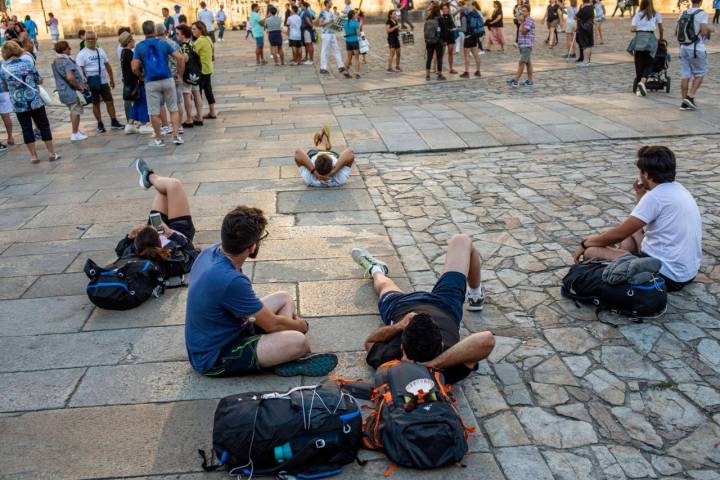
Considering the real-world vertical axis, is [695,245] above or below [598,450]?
above

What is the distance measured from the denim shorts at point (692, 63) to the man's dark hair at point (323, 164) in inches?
273

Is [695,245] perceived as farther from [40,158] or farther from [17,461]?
[40,158]

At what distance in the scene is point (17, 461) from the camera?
352 cm

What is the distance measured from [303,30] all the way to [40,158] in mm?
11959

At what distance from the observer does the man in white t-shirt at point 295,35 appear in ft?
65.2

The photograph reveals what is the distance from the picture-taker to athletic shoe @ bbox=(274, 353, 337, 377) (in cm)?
423

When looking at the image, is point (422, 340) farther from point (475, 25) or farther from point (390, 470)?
point (475, 25)

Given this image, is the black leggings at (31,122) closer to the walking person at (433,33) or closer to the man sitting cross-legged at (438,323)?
the man sitting cross-legged at (438,323)

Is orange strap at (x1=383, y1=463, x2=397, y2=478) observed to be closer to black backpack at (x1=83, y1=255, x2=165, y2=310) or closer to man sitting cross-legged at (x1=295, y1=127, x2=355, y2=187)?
black backpack at (x1=83, y1=255, x2=165, y2=310)

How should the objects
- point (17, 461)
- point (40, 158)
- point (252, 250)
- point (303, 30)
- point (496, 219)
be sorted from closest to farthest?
point (17, 461), point (252, 250), point (496, 219), point (40, 158), point (303, 30)

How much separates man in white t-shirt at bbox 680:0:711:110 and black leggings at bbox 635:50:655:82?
1.45 metres

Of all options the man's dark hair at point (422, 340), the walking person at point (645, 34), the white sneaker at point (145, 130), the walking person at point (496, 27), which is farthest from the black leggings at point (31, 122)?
the walking person at point (496, 27)

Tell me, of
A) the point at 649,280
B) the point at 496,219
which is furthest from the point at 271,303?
the point at 496,219

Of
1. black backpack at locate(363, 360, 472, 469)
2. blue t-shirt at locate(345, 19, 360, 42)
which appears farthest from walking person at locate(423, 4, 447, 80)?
black backpack at locate(363, 360, 472, 469)
